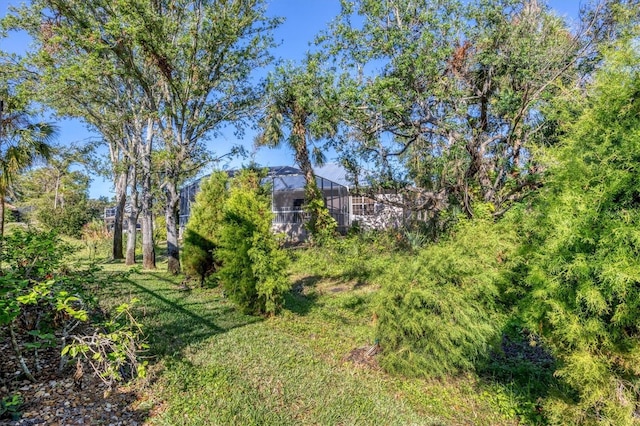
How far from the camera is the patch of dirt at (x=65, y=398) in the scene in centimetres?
259

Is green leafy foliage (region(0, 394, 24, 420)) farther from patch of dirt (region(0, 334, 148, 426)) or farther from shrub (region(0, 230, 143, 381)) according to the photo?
shrub (region(0, 230, 143, 381))

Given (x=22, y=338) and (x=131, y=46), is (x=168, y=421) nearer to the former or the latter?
(x=22, y=338)

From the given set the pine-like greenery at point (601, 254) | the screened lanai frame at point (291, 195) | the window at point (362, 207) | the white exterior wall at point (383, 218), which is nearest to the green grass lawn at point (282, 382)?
the pine-like greenery at point (601, 254)

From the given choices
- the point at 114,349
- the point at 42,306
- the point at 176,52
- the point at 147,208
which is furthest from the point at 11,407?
the point at 147,208

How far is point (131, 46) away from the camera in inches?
355

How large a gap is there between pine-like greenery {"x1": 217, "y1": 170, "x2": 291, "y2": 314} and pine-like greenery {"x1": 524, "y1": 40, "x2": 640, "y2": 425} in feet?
14.1

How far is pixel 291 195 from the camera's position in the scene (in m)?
19.6

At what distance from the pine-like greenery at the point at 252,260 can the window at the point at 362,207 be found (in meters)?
13.8

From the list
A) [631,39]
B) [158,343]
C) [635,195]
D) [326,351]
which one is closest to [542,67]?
[631,39]

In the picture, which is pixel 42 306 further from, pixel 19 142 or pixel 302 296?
pixel 19 142

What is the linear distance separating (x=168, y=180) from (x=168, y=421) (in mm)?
8358

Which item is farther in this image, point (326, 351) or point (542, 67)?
point (542, 67)

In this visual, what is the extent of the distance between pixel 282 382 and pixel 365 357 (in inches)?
48.0

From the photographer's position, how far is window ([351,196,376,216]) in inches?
786
